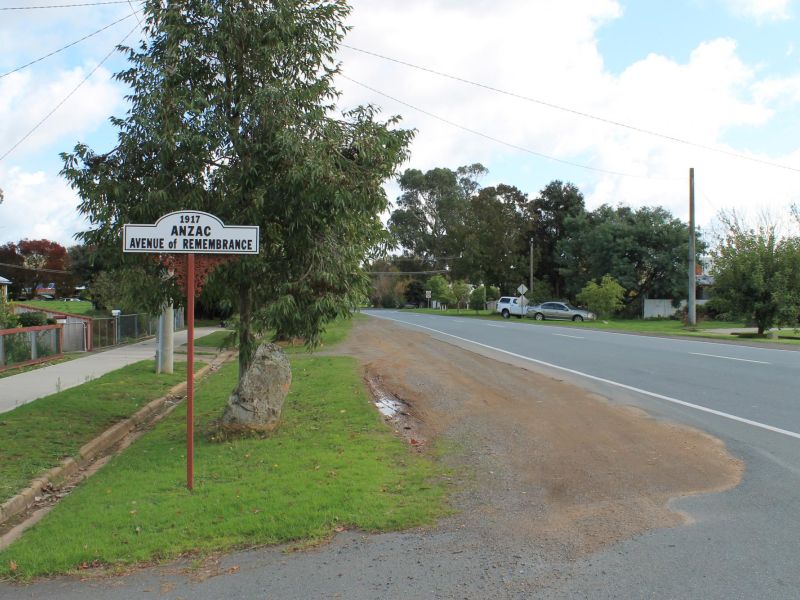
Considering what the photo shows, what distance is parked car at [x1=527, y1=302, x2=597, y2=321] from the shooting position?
4881 cm

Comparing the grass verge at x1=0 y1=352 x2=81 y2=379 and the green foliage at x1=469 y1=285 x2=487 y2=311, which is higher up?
the green foliage at x1=469 y1=285 x2=487 y2=311

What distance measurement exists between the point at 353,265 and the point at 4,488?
456 cm

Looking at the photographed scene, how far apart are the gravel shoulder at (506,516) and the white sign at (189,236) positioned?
2996 millimetres

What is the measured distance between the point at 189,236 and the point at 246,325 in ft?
8.33

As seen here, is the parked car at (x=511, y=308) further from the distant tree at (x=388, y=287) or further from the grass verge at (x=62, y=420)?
the distant tree at (x=388, y=287)

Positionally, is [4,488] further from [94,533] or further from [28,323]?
[28,323]

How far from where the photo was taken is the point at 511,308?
180 ft

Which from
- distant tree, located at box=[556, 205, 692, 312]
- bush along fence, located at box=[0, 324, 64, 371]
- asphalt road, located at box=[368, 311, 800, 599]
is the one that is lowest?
asphalt road, located at box=[368, 311, 800, 599]

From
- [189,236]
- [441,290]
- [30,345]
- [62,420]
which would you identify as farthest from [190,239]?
[441,290]

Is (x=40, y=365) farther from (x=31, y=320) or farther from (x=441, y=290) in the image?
(x=441, y=290)

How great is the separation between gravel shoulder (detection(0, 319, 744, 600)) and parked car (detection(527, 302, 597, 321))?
38.9 metres

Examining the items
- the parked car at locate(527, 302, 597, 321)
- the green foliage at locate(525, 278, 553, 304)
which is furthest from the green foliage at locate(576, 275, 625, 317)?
the green foliage at locate(525, 278, 553, 304)

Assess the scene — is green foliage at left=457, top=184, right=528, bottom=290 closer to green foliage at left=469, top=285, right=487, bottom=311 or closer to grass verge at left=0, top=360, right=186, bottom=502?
green foliage at left=469, top=285, right=487, bottom=311

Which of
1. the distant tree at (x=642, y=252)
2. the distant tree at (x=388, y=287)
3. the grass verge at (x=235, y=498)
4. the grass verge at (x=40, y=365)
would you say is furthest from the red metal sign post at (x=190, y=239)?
the distant tree at (x=388, y=287)
